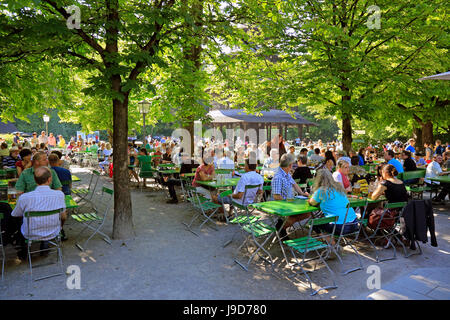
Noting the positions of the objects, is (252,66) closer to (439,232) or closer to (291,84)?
(291,84)

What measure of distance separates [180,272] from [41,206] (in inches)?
90.8

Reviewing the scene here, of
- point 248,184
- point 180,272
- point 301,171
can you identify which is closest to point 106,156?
point 301,171

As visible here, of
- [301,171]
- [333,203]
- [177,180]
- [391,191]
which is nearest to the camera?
[333,203]

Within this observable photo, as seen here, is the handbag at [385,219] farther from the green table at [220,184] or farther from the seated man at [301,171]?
the green table at [220,184]

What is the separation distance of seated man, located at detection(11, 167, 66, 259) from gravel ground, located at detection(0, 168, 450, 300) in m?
0.62

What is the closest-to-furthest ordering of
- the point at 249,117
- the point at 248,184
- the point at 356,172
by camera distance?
the point at 248,184, the point at 356,172, the point at 249,117

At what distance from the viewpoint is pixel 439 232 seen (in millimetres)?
6875

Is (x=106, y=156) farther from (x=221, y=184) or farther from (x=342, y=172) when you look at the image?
(x=342, y=172)

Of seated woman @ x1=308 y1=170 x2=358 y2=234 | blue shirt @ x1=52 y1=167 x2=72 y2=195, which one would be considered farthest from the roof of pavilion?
seated woman @ x1=308 y1=170 x2=358 y2=234

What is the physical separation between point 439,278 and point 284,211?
2316 mm

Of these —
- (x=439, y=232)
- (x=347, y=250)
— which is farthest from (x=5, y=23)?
(x=439, y=232)

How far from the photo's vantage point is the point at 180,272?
4867mm

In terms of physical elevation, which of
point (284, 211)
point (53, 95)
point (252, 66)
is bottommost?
point (284, 211)

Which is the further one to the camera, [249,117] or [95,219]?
[249,117]
